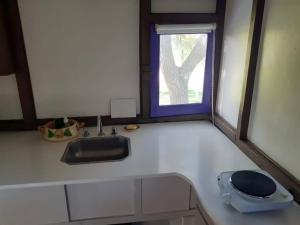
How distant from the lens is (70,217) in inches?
58.0

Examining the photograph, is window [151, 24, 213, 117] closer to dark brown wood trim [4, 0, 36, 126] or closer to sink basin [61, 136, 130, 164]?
sink basin [61, 136, 130, 164]

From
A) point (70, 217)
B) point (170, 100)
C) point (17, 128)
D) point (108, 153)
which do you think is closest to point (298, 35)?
point (170, 100)

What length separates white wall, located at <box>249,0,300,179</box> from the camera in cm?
120

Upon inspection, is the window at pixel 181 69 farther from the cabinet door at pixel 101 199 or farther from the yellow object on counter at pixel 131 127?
the cabinet door at pixel 101 199

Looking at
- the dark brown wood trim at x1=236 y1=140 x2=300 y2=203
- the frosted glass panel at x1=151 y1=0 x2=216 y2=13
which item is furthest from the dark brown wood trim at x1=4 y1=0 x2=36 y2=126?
the dark brown wood trim at x1=236 y1=140 x2=300 y2=203

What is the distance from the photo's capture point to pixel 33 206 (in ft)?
4.63

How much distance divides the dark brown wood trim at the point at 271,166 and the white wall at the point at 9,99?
1.52 metres

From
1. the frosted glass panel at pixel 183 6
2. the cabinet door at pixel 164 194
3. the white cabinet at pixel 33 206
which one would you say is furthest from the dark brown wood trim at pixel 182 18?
the white cabinet at pixel 33 206

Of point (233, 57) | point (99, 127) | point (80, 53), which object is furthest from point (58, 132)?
point (233, 57)

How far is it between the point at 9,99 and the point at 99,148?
0.71 metres

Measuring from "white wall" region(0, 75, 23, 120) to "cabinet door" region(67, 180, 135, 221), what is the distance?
808mm

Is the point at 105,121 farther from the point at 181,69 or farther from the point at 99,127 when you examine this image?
the point at 181,69

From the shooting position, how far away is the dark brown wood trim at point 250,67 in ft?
4.63

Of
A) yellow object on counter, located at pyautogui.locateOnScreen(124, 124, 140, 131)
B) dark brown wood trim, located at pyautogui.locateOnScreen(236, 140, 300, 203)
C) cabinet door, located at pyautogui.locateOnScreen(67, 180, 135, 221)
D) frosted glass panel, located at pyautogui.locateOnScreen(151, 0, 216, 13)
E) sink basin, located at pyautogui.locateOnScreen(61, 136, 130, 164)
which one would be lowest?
cabinet door, located at pyautogui.locateOnScreen(67, 180, 135, 221)
